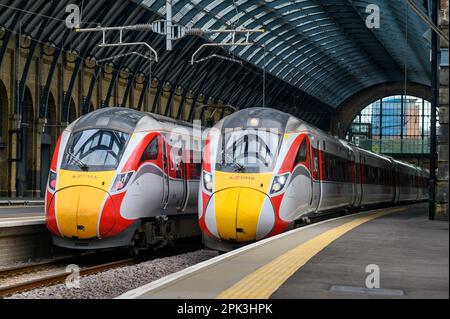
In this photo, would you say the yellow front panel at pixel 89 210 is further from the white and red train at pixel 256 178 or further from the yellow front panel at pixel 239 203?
the yellow front panel at pixel 239 203

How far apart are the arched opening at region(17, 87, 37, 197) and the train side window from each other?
27042 mm

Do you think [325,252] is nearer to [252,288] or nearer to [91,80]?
[252,288]

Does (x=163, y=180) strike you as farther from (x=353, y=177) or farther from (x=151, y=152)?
(x=353, y=177)

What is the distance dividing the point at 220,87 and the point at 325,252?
5645 centimetres

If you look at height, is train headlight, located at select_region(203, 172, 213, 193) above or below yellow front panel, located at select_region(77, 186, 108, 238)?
above

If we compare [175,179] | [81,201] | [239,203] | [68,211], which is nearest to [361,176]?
[175,179]

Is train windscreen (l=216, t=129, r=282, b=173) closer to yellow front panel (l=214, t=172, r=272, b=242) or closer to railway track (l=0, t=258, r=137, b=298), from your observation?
yellow front panel (l=214, t=172, r=272, b=242)

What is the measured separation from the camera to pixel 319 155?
22.8 meters

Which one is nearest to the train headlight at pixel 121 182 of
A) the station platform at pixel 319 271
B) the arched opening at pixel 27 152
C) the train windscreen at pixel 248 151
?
the train windscreen at pixel 248 151

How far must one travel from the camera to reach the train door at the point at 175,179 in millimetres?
20719

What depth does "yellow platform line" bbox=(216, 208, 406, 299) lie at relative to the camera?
31.4 ft

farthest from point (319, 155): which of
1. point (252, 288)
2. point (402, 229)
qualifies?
point (252, 288)

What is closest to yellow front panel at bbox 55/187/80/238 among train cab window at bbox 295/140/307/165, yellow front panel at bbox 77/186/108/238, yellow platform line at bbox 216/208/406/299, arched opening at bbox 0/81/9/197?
yellow front panel at bbox 77/186/108/238

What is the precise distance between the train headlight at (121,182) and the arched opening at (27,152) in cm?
2809
